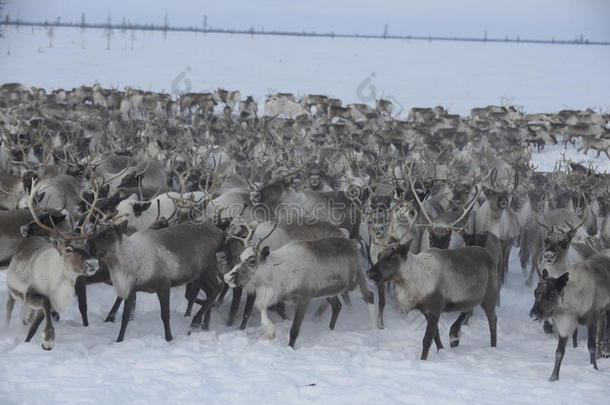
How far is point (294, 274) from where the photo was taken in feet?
21.1

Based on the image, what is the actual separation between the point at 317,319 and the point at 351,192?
7.79 feet

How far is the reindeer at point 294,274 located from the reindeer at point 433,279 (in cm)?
50

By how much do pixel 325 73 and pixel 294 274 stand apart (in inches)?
1380

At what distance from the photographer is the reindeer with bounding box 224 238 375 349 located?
Result: 250 inches

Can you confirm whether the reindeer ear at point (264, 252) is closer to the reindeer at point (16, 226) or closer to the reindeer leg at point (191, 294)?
the reindeer leg at point (191, 294)

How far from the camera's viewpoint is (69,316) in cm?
686

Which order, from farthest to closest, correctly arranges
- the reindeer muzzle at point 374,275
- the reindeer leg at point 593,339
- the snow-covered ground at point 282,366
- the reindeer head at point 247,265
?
the reindeer head at point 247,265 < the reindeer muzzle at point 374,275 < the reindeer leg at point 593,339 < the snow-covered ground at point 282,366

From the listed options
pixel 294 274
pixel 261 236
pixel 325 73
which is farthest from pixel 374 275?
pixel 325 73

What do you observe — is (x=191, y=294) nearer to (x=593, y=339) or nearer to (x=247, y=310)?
(x=247, y=310)

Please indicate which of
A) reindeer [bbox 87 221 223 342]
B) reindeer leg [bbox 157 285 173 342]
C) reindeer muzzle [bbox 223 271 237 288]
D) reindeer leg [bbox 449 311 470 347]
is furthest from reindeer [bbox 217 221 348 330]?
reindeer leg [bbox 449 311 470 347]

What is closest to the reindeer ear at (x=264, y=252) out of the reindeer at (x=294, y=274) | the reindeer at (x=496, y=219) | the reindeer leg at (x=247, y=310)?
the reindeer at (x=294, y=274)

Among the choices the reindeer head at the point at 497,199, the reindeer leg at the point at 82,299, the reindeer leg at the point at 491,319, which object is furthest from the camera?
the reindeer head at the point at 497,199

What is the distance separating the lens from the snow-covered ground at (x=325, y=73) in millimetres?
31844

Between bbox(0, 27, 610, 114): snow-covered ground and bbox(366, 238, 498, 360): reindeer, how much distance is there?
2198cm
